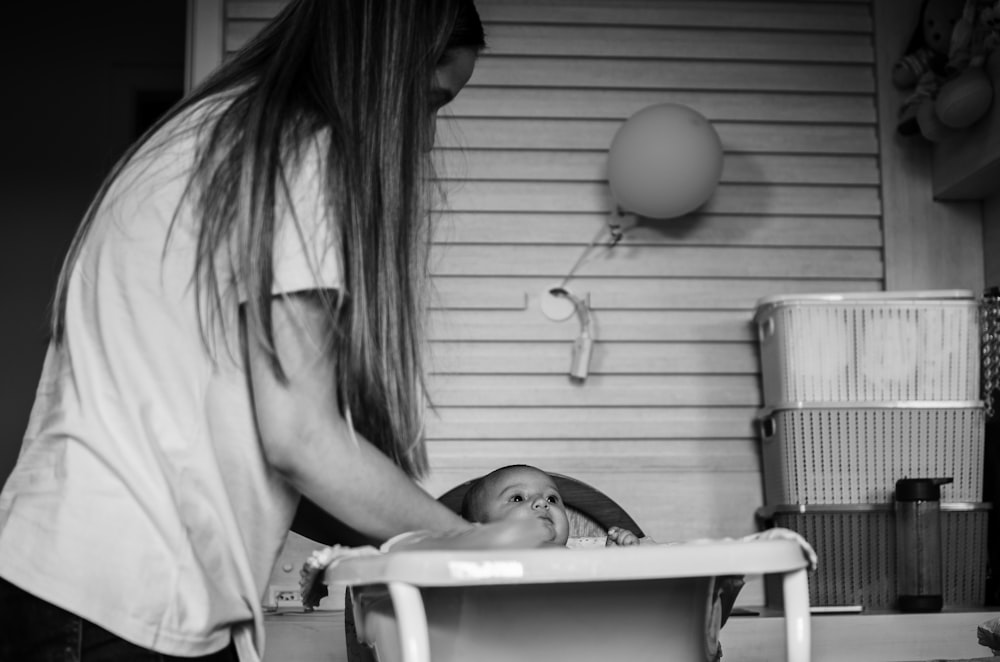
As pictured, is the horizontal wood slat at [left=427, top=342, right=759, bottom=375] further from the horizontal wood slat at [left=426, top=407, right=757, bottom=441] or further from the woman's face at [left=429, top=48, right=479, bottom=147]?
the woman's face at [left=429, top=48, right=479, bottom=147]

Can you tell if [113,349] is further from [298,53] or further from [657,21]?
[657,21]

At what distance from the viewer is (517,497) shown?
2004 millimetres

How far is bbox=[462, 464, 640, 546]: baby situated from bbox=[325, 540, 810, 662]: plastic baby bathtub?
0.88m

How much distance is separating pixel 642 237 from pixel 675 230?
0.30 feet

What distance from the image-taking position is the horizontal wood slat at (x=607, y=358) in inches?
113

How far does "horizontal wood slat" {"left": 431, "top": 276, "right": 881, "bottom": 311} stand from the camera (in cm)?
290

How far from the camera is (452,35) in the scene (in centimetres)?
115

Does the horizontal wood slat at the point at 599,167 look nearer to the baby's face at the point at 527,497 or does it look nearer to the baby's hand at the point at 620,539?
the baby's face at the point at 527,497

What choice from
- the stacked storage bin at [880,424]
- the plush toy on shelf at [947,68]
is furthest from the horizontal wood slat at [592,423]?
the plush toy on shelf at [947,68]

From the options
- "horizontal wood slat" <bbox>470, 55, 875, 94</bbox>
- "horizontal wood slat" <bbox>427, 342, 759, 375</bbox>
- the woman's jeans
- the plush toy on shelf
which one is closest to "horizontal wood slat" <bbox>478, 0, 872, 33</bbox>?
"horizontal wood slat" <bbox>470, 55, 875, 94</bbox>

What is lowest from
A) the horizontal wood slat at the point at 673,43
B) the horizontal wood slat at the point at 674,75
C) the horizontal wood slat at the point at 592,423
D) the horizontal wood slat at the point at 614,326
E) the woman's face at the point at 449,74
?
the horizontal wood slat at the point at 592,423

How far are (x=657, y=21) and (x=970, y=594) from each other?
1644 millimetres

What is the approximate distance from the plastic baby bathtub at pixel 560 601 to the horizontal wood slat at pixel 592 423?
176 cm

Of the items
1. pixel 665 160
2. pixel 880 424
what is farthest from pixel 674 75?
pixel 880 424
